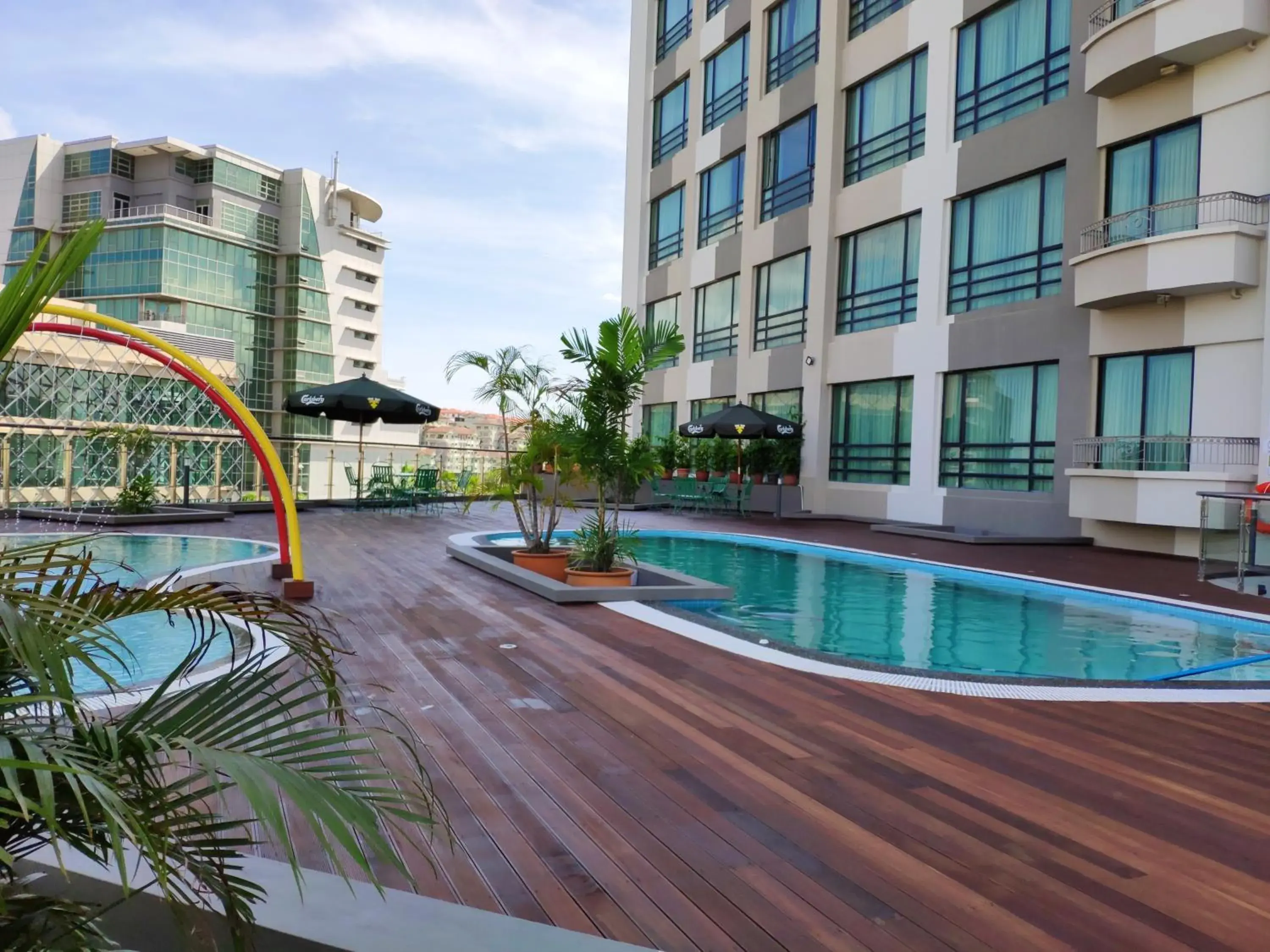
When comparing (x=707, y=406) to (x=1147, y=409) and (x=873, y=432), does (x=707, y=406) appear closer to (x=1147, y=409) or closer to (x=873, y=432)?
(x=873, y=432)

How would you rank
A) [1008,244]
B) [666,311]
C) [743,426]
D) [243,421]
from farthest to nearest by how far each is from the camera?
[666,311], [743,426], [1008,244], [243,421]

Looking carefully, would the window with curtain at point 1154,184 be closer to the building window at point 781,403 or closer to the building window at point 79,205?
the building window at point 781,403

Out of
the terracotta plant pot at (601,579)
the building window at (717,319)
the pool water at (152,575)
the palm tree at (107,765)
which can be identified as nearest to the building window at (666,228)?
the building window at (717,319)

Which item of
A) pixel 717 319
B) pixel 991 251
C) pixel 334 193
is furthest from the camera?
pixel 334 193

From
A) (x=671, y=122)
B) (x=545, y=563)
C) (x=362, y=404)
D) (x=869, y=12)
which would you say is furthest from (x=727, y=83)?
(x=545, y=563)

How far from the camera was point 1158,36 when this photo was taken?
37.8 ft

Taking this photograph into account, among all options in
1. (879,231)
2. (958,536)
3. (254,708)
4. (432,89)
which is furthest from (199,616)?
(432,89)

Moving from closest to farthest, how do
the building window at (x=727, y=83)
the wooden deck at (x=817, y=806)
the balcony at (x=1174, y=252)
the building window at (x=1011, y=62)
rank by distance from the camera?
the wooden deck at (x=817, y=806) < the balcony at (x=1174, y=252) < the building window at (x=1011, y=62) < the building window at (x=727, y=83)

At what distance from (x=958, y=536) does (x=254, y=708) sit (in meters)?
13.5

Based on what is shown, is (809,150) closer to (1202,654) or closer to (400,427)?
(1202,654)

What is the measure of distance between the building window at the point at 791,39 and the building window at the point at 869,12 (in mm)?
798

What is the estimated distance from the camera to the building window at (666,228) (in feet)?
81.3

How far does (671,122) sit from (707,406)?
836 cm

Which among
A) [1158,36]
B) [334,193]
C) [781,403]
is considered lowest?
[781,403]
